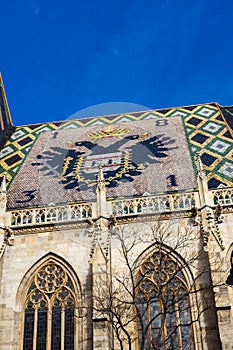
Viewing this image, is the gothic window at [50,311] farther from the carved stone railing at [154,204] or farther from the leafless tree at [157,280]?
the carved stone railing at [154,204]

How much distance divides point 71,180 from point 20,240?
316cm

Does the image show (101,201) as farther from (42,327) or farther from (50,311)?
(42,327)

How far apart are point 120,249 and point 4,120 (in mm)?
10410

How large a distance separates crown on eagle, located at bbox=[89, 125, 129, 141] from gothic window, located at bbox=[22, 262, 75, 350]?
687 cm

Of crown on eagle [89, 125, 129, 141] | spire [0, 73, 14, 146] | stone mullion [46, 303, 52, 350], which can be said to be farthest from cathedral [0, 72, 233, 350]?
spire [0, 73, 14, 146]

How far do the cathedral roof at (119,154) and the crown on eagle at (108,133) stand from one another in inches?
1.4

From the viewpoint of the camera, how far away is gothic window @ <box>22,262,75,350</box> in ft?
38.7

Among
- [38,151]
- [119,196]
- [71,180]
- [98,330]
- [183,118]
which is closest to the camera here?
[98,330]

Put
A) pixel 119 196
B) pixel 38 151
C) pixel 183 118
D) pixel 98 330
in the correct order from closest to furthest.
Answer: pixel 98 330, pixel 119 196, pixel 38 151, pixel 183 118

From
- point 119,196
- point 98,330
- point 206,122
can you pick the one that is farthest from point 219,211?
point 206,122

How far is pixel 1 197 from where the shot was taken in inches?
546

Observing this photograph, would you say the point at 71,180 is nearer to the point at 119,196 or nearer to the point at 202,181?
the point at 119,196

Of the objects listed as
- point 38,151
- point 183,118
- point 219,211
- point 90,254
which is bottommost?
point 90,254

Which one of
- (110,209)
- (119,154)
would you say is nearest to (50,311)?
(110,209)
